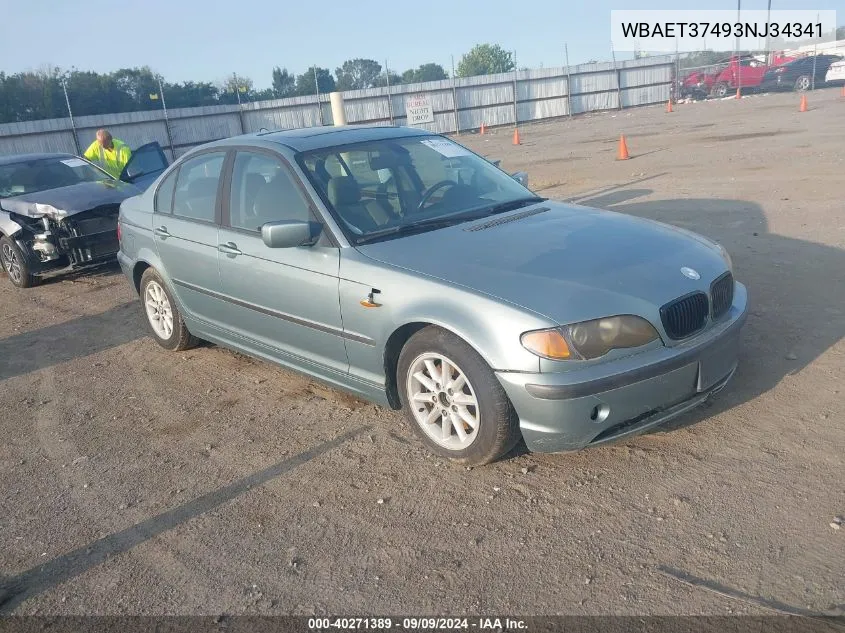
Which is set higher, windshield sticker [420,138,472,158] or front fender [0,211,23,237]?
windshield sticker [420,138,472,158]

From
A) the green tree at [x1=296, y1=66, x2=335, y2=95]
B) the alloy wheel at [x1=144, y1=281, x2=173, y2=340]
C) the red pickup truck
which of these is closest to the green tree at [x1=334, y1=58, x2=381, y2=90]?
the green tree at [x1=296, y1=66, x2=335, y2=95]

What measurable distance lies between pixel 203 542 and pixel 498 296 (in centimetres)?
176

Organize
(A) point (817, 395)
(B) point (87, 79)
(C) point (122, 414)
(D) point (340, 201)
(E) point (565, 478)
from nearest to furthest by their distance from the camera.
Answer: (E) point (565, 478)
(A) point (817, 395)
(D) point (340, 201)
(C) point (122, 414)
(B) point (87, 79)

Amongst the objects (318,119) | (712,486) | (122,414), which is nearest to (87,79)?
(318,119)

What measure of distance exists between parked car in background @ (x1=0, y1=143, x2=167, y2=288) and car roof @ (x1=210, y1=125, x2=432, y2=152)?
4.44 meters

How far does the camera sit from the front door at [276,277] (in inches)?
166

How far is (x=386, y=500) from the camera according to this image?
3553mm

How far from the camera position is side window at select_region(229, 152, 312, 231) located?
4.48 m

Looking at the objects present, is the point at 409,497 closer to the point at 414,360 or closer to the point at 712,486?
the point at 414,360

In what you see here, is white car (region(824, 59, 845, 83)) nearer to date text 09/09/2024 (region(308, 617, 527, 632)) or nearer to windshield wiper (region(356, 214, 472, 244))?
windshield wiper (region(356, 214, 472, 244))

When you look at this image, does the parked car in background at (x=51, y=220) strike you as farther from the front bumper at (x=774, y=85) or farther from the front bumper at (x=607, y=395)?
the front bumper at (x=774, y=85)

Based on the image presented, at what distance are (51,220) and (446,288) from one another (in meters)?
7.03

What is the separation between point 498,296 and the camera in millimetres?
3473

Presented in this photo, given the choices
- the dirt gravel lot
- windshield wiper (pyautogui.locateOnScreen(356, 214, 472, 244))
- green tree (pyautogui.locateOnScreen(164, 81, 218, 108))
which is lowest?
the dirt gravel lot
